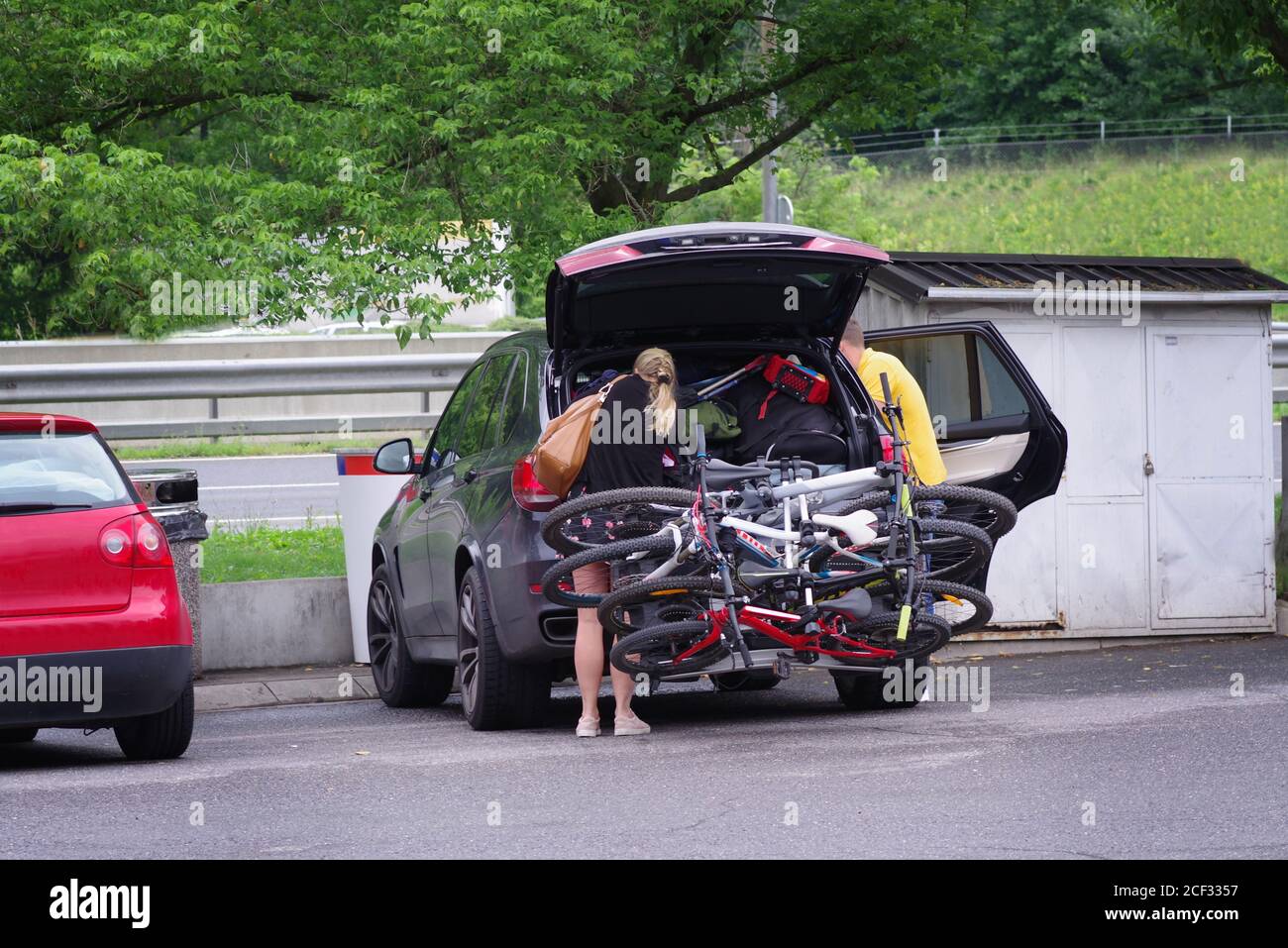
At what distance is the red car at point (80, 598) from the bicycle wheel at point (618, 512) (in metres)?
1.67

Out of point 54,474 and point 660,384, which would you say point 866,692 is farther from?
point 54,474

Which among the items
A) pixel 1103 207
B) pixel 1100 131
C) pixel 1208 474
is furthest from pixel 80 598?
pixel 1100 131

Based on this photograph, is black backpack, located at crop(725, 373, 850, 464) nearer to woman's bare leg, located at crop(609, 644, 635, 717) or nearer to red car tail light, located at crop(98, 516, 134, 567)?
woman's bare leg, located at crop(609, 644, 635, 717)

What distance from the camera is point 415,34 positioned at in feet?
44.0

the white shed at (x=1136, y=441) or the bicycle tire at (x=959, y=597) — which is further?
the white shed at (x=1136, y=441)

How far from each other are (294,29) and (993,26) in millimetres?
6107

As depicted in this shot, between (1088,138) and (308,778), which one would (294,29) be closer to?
(308,778)

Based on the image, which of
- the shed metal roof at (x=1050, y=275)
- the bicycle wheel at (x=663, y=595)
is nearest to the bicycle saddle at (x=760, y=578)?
the bicycle wheel at (x=663, y=595)

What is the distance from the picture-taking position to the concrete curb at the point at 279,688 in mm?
11148

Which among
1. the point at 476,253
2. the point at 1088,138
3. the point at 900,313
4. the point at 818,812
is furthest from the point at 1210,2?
the point at 1088,138

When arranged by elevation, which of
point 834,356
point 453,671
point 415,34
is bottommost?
point 453,671

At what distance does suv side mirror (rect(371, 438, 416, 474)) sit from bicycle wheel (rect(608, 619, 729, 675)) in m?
2.44

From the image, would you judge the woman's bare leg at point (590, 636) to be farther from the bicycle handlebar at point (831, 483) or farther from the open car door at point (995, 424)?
the open car door at point (995, 424)
